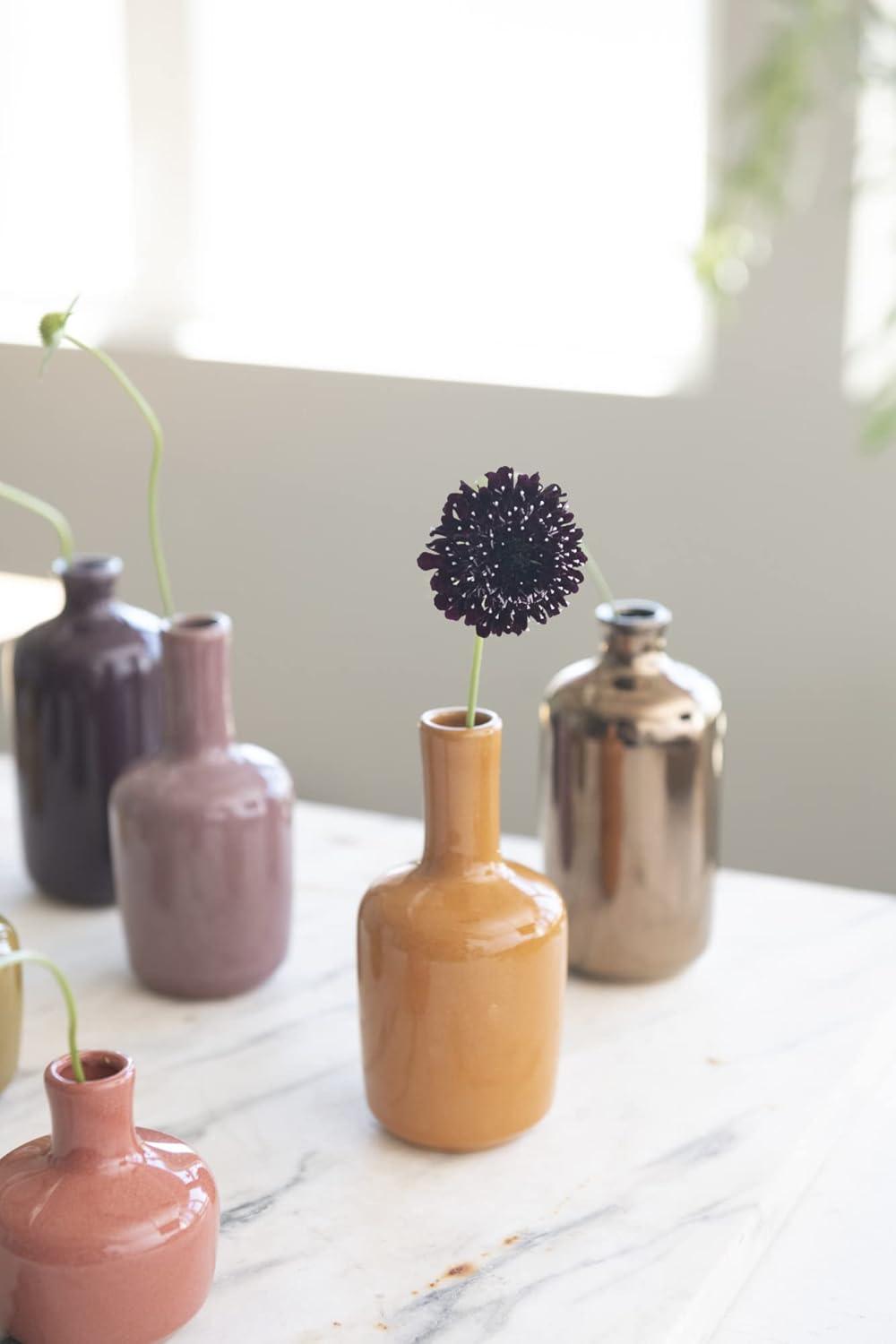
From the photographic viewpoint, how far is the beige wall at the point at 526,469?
2178 mm

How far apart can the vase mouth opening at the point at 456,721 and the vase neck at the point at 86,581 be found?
0.41 m

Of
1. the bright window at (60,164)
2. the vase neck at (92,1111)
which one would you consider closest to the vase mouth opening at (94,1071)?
the vase neck at (92,1111)

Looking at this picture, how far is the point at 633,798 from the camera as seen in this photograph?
1134 millimetres

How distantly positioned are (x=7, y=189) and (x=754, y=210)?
136 cm

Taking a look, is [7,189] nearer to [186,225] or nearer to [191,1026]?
[186,225]

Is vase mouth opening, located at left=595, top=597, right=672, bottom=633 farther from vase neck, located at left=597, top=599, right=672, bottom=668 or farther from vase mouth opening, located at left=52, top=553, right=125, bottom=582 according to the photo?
vase mouth opening, located at left=52, top=553, right=125, bottom=582

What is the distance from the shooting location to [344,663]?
251cm

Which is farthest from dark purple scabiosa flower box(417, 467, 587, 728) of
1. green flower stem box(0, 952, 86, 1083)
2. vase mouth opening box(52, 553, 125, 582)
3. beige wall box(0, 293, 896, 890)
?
beige wall box(0, 293, 896, 890)

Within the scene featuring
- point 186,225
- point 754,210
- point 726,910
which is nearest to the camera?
point 726,910

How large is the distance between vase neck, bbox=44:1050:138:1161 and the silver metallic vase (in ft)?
1.47

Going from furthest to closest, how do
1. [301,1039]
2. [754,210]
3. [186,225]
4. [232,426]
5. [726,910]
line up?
[186,225], [232,426], [754,210], [726,910], [301,1039]

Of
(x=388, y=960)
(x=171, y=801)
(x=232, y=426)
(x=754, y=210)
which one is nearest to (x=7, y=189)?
(x=232, y=426)

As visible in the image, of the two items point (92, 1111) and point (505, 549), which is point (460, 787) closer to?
point (505, 549)

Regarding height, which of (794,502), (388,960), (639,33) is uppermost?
(639,33)
